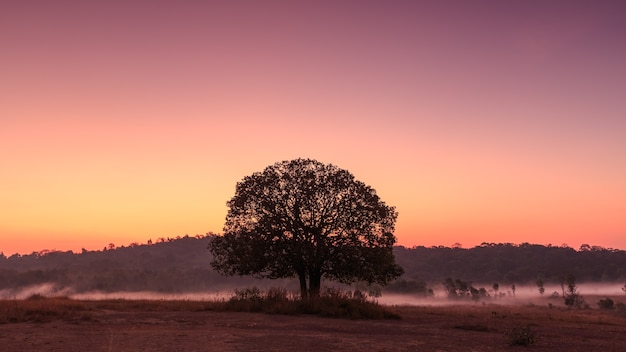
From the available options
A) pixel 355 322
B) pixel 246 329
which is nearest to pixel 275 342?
pixel 246 329

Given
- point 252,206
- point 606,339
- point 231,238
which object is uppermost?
point 252,206

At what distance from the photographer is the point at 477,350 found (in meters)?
16.9

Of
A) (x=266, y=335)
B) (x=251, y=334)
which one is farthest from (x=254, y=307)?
(x=266, y=335)

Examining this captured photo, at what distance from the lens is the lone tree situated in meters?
38.3

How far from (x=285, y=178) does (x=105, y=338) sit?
23470 mm

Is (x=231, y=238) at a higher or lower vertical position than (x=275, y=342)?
higher

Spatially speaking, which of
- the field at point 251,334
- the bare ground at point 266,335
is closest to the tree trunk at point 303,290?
the field at point 251,334

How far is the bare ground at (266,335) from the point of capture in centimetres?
1683

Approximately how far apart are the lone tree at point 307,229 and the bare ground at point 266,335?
36.5 feet

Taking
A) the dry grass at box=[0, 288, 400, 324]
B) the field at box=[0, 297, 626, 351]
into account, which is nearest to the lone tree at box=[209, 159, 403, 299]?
the dry grass at box=[0, 288, 400, 324]

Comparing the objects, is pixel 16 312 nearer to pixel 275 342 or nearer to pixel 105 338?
pixel 105 338

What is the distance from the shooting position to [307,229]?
38562 mm

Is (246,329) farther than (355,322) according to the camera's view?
No

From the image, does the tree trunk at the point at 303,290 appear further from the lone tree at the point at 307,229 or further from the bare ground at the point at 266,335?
the bare ground at the point at 266,335
